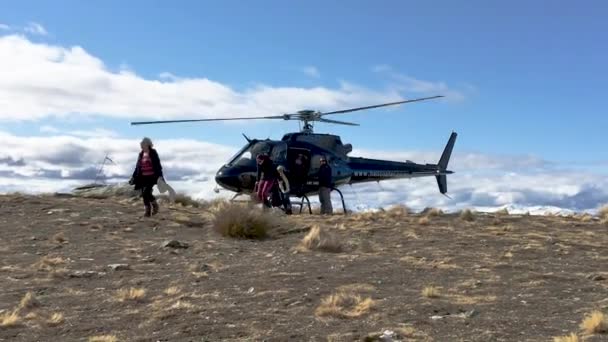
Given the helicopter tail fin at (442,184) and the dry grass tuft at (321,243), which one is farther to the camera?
the helicopter tail fin at (442,184)

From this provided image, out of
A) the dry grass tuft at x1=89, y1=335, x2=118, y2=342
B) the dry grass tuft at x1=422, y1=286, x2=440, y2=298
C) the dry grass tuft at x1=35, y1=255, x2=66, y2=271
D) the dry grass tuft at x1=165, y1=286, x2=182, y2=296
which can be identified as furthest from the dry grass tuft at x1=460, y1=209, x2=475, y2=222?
the dry grass tuft at x1=89, y1=335, x2=118, y2=342

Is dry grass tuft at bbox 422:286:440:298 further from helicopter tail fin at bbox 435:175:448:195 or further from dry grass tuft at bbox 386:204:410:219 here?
helicopter tail fin at bbox 435:175:448:195

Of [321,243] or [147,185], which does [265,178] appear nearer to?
[147,185]

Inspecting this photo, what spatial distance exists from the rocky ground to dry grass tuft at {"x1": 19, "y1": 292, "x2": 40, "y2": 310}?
0.02 m

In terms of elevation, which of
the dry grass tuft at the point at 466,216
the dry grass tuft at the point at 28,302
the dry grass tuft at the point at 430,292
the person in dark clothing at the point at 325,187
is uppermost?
the person in dark clothing at the point at 325,187

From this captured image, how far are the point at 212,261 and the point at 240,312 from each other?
2.90 meters

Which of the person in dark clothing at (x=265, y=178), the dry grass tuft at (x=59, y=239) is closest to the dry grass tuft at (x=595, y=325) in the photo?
the dry grass tuft at (x=59, y=239)

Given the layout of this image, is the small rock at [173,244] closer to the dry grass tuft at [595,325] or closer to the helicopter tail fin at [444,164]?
the dry grass tuft at [595,325]

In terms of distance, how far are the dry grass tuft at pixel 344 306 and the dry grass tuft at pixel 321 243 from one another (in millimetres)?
3197

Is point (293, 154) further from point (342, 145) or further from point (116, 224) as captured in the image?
point (116, 224)

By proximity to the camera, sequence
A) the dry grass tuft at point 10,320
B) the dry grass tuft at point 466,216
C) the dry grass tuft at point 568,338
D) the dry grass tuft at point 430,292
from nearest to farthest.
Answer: the dry grass tuft at point 568,338
the dry grass tuft at point 10,320
the dry grass tuft at point 430,292
the dry grass tuft at point 466,216

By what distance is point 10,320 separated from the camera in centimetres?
651

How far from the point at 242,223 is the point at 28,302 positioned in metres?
5.44

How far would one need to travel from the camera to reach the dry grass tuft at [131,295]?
7.38 metres
